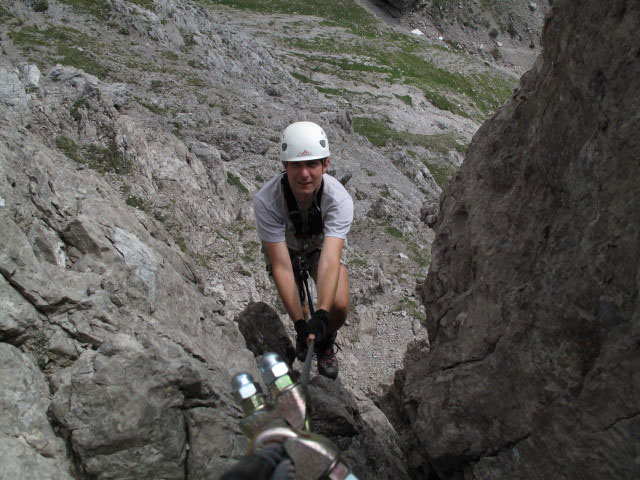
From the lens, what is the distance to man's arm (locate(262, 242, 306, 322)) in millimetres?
6285

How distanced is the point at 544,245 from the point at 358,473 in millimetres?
3292

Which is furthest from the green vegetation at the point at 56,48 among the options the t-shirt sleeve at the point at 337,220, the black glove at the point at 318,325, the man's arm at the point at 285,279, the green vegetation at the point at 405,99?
the green vegetation at the point at 405,99

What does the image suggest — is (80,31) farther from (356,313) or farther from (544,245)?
(544,245)

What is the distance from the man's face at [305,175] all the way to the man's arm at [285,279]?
0.82 m

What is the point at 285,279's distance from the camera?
6395 mm

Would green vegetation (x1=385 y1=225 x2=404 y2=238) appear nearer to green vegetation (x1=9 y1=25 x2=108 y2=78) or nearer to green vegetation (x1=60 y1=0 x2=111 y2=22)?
green vegetation (x1=9 y1=25 x2=108 y2=78)

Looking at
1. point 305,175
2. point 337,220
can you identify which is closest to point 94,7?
point 305,175

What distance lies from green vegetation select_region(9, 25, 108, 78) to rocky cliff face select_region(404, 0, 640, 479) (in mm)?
17552

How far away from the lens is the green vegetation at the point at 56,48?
18.5 meters

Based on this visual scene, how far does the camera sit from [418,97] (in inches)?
1661

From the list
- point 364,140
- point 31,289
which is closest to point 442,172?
point 364,140

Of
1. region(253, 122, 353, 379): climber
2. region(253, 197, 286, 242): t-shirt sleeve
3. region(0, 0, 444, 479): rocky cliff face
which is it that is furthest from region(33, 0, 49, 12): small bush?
region(253, 197, 286, 242): t-shirt sleeve

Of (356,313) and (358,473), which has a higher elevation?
→ (358,473)

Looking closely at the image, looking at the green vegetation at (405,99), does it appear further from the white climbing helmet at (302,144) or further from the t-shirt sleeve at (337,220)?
the white climbing helmet at (302,144)
